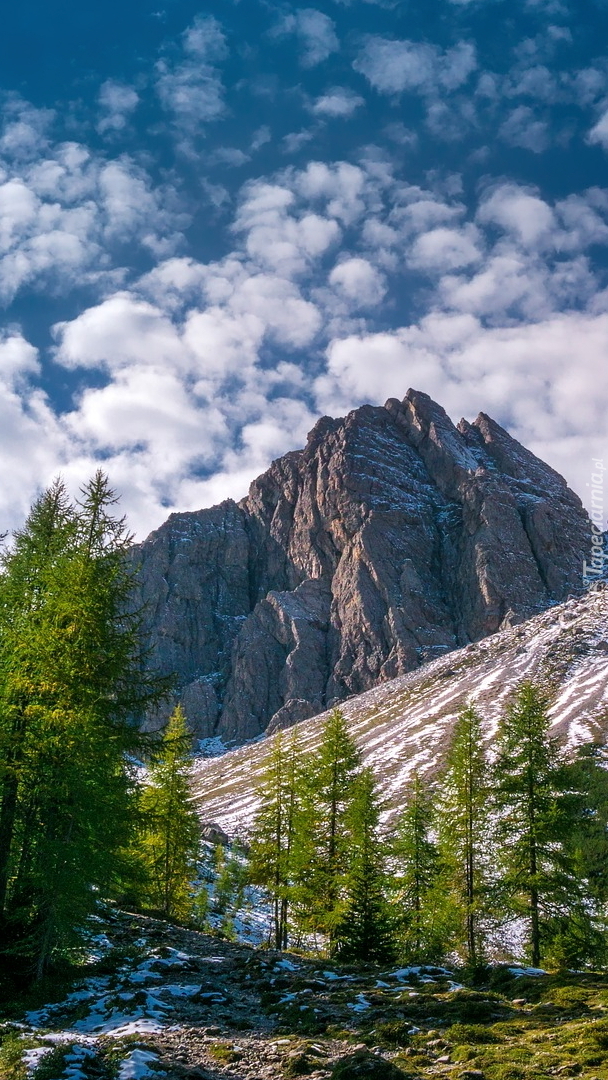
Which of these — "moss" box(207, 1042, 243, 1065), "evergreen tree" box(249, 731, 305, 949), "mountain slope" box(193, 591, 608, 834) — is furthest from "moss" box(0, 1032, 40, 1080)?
"mountain slope" box(193, 591, 608, 834)

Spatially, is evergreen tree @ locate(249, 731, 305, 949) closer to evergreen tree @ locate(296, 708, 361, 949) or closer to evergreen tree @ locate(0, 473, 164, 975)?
evergreen tree @ locate(296, 708, 361, 949)

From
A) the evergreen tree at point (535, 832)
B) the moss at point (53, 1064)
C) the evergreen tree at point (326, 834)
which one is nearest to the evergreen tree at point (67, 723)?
the moss at point (53, 1064)

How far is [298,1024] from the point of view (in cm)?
1252

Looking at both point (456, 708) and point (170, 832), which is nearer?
point (170, 832)

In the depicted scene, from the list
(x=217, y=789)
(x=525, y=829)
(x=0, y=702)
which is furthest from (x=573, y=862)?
(x=217, y=789)

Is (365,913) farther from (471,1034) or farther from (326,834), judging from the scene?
(471,1034)

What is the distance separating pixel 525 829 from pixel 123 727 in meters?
16.0

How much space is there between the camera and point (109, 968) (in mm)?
16188

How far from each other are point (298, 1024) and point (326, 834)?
53.1ft

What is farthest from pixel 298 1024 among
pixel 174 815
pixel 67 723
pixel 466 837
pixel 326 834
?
pixel 174 815

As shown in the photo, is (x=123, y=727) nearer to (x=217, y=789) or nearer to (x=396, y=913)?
(x=396, y=913)

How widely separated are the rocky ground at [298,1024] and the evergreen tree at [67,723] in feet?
7.11

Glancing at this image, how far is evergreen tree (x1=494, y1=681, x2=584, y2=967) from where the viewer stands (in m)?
23.6

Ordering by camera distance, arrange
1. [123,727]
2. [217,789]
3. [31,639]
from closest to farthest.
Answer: [31,639]
[123,727]
[217,789]
